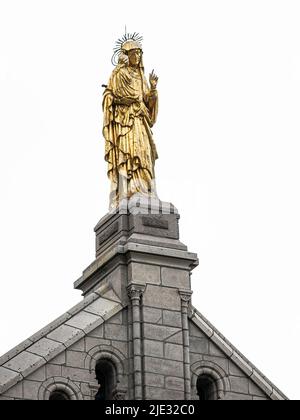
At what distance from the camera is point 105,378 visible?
4022cm

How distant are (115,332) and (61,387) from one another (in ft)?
7.08

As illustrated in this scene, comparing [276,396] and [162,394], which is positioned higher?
[276,396]

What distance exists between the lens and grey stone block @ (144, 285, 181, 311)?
40688 mm

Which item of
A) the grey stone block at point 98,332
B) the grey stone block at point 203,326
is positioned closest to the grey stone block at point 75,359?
the grey stone block at point 98,332

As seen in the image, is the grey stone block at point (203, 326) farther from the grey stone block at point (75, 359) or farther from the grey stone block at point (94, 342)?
the grey stone block at point (75, 359)

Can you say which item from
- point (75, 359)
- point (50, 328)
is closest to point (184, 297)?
point (75, 359)

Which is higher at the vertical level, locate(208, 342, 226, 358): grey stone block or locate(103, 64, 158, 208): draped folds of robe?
locate(103, 64, 158, 208): draped folds of robe

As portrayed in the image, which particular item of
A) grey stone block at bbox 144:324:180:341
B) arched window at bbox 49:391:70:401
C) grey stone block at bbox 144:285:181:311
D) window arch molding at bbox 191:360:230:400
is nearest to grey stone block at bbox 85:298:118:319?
grey stone block at bbox 144:285:181:311

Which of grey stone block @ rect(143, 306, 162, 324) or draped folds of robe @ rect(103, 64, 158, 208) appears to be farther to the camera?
draped folds of robe @ rect(103, 64, 158, 208)

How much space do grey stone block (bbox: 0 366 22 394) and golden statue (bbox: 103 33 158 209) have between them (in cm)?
573

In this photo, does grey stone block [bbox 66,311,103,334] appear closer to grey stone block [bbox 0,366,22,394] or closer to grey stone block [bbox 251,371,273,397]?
grey stone block [bbox 0,366,22,394]

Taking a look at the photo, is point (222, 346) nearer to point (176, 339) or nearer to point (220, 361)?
point (220, 361)
